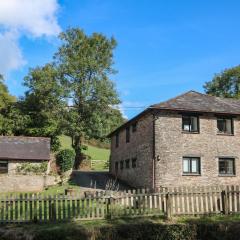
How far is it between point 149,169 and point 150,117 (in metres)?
3.95

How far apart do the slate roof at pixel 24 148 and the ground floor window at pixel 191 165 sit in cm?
1266

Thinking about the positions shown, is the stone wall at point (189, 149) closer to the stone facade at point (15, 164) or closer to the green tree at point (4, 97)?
the stone facade at point (15, 164)

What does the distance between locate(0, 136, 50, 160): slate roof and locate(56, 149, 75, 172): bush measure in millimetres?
2178

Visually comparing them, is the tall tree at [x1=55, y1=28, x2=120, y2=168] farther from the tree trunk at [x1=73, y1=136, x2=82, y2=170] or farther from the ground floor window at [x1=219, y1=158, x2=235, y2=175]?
the ground floor window at [x1=219, y1=158, x2=235, y2=175]

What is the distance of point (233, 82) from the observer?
63.0 metres

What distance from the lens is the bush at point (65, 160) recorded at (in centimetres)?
3828

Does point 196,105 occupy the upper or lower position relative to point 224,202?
upper

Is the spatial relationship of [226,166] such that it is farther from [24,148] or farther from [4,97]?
[4,97]

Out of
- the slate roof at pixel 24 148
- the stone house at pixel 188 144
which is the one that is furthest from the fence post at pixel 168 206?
the slate roof at pixel 24 148

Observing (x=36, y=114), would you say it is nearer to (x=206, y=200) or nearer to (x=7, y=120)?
(x=7, y=120)

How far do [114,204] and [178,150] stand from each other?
12792mm

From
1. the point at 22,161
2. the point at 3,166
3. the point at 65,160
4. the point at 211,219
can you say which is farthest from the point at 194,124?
the point at 3,166

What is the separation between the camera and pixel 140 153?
31.6m

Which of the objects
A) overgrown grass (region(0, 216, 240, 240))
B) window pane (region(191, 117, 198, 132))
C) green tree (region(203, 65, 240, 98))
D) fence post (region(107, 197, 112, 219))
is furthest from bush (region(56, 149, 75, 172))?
green tree (region(203, 65, 240, 98))
